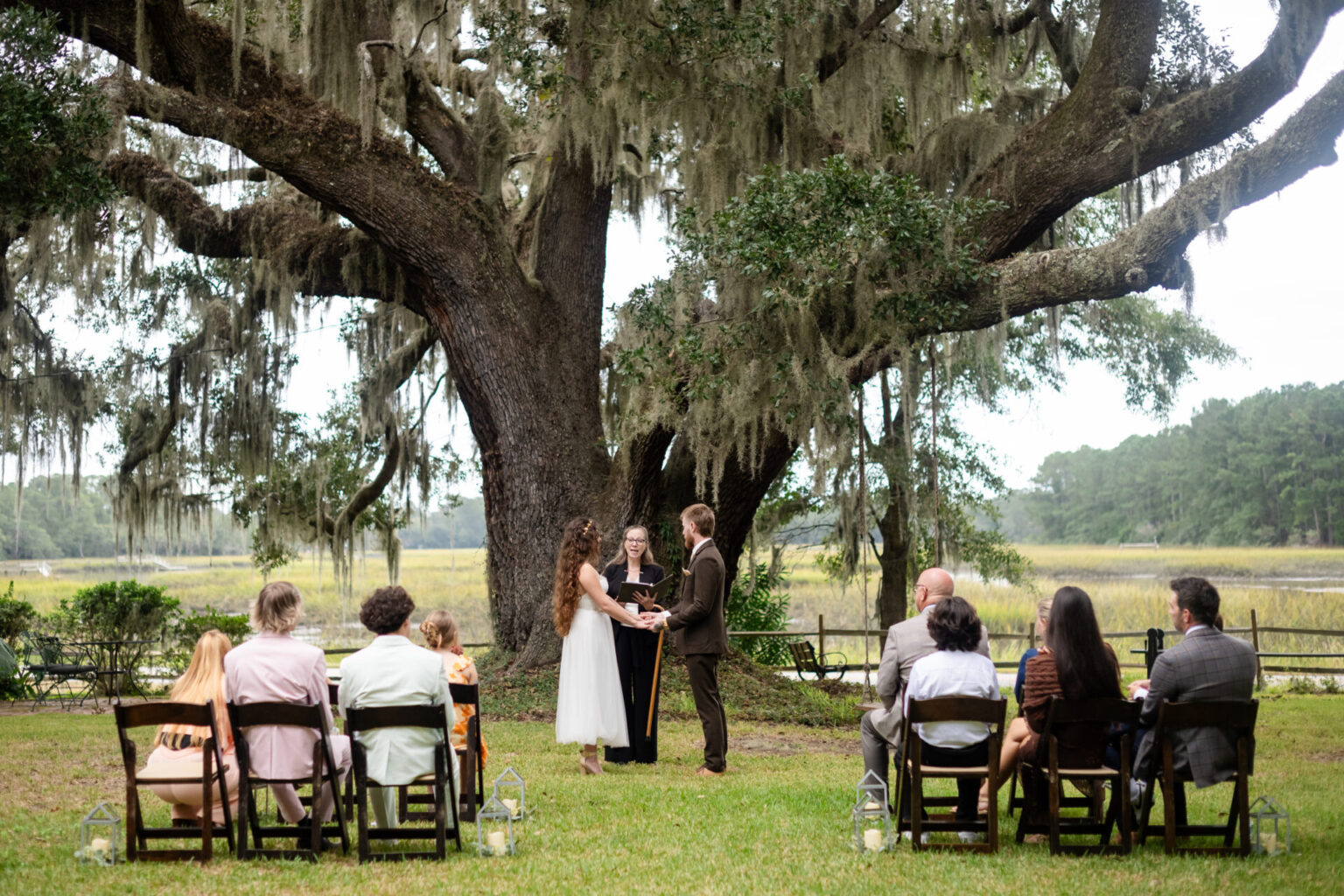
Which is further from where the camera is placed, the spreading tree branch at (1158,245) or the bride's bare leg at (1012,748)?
the spreading tree branch at (1158,245)

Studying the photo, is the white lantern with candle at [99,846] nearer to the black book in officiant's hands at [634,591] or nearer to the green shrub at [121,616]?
the black book in officiant's hands at [634,591]

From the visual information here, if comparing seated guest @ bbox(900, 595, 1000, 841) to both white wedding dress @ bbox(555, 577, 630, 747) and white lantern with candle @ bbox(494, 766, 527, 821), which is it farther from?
→ white wedding dress @ bbox(555, 577, 630, 747)

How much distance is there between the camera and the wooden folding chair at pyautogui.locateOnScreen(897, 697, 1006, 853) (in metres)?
4.71

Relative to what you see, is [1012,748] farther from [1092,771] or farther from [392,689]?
[392,689]

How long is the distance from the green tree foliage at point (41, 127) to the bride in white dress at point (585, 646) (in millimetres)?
4238

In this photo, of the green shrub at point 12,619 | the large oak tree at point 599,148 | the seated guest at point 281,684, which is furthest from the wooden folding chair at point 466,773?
the green shrub at point 12,619

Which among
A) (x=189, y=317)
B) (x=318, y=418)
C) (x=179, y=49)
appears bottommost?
(x=318, y=418)

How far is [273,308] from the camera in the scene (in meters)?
12.6

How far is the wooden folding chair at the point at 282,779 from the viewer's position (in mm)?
4504

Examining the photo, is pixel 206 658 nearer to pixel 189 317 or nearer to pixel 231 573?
pixel 189 317

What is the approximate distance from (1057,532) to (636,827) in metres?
58.7

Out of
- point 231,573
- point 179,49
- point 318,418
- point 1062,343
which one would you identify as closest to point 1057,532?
point 231,573

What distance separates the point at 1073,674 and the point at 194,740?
3.56 m

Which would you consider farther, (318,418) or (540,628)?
(318,418)
